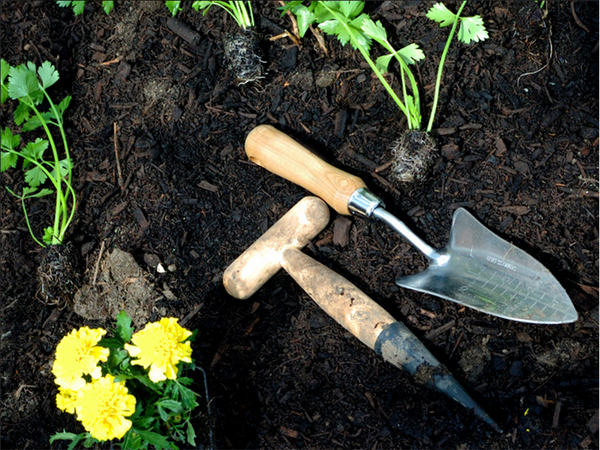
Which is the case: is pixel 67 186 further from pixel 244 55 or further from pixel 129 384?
pixel 129 384

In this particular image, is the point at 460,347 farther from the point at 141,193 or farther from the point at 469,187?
the point at 141,193

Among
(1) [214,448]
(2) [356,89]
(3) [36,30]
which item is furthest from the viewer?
(3) [36,30]

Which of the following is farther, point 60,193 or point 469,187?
point 60,193

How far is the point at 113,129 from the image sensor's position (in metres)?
3.02

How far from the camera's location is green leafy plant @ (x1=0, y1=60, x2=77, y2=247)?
2816 mm

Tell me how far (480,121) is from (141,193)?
1.67m

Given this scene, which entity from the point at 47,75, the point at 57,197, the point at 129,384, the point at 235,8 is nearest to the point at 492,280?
the point at 129,384

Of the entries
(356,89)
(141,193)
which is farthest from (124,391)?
(356,89)

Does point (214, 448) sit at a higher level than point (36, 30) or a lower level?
lower

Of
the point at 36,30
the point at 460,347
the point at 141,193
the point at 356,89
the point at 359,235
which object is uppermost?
the point at 36,30

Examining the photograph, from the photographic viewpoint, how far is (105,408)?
1.80m

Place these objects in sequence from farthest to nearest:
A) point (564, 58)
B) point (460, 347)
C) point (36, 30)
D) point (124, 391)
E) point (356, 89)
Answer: point (36, 30), point (356, 89), point (564, 58), point (460, 347), point (124, 391)

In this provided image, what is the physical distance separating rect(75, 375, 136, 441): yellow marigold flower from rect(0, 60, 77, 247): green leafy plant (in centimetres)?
114

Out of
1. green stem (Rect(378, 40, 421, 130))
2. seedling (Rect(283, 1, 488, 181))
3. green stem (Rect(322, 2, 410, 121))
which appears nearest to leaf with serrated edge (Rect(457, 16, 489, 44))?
seedling (Rect(283, 1, 488, 181))
